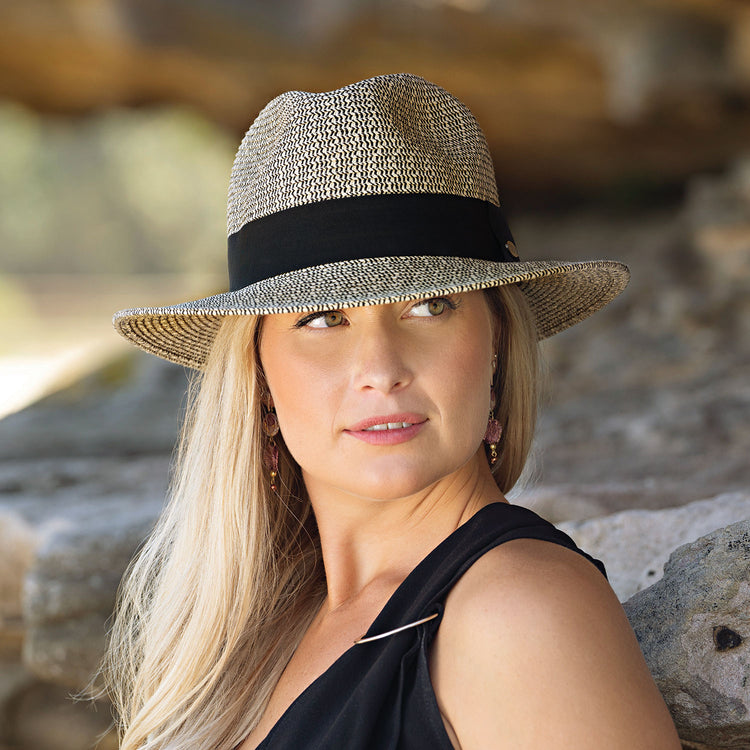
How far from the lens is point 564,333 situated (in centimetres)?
560

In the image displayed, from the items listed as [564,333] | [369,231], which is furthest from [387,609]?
[564,333]

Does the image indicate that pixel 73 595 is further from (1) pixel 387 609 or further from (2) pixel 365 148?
(2) pixel 365 148

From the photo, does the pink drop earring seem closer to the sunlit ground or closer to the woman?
the woman

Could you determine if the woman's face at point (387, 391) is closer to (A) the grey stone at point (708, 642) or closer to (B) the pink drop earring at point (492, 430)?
(B) the pink drop earring at point (492, 430)

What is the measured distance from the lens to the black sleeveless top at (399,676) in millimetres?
1202

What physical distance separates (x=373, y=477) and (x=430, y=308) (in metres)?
0.26

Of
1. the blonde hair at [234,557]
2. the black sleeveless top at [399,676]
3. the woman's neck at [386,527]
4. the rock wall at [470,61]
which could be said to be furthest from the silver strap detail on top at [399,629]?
the rock wall at [470,61]

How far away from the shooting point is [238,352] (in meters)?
1.62

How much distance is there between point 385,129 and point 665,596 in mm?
831

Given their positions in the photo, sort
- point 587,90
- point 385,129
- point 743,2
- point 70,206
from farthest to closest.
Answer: point 70,206
point 587,90
point 743,2
point 385,129

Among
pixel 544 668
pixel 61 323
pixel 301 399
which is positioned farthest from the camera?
pixel 61 323

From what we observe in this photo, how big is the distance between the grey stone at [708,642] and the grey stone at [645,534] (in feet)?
1.20

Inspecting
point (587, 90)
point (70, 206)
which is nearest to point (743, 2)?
point (587, 90)

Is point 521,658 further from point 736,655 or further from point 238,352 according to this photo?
point 238,352
